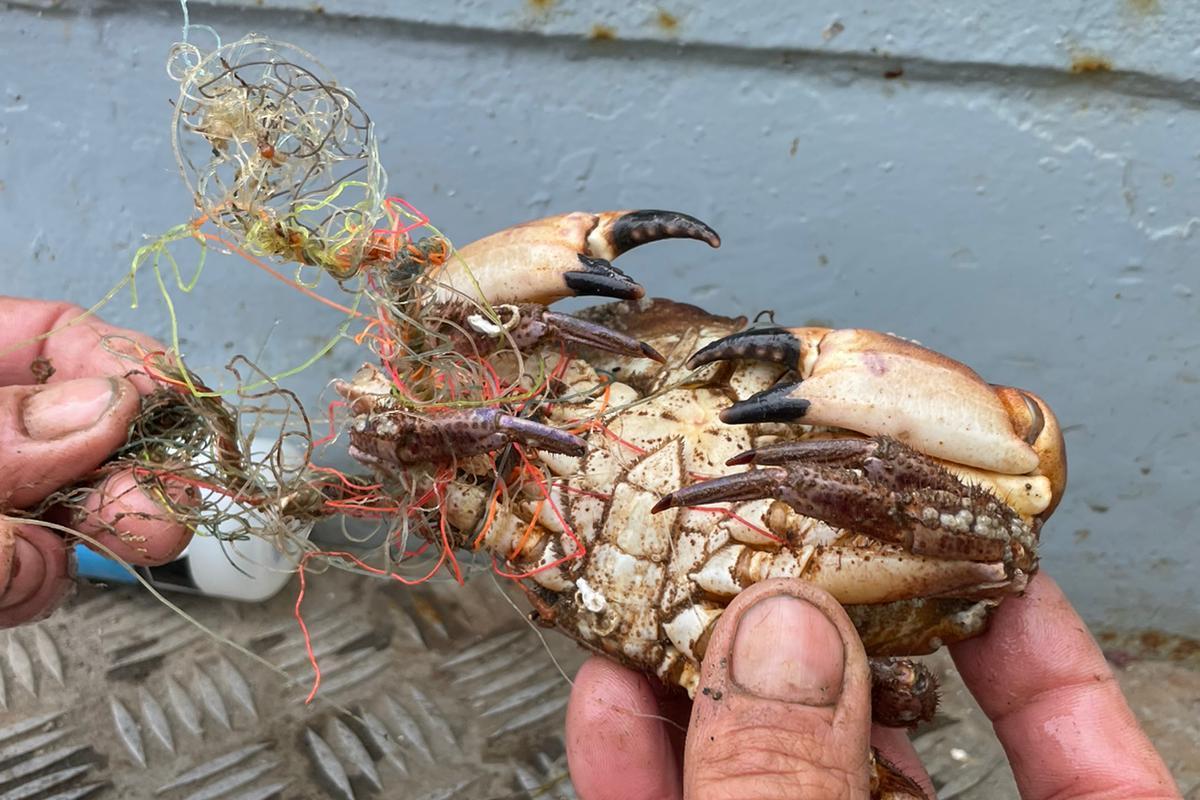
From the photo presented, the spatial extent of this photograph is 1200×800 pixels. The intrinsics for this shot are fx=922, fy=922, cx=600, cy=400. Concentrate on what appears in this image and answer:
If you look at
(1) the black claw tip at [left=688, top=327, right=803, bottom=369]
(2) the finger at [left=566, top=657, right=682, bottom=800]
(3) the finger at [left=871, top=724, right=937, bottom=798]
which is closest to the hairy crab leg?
(1) the black claw tip at [left=688, top=327, right=803, bottom=369]

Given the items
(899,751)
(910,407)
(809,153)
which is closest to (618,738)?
(899,751)

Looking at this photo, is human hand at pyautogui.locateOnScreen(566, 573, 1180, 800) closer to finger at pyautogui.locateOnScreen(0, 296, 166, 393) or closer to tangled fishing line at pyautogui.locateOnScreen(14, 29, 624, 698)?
tangled fishing line at pyautogui.locateOnScreen(14, 29, 624, 698)

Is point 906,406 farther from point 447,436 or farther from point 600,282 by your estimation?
point 447,436

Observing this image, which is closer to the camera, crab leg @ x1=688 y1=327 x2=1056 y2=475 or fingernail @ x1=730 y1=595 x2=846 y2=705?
fingernail @ x1=730 y1=595 x2=846 y2=705

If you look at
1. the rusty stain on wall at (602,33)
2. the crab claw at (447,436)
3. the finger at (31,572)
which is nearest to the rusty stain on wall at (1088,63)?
the rusty stain on wall at (602,33)

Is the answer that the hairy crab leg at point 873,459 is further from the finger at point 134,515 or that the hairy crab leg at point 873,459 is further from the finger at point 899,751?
the finger at point 134,515

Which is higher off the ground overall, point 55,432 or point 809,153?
point 809,153
